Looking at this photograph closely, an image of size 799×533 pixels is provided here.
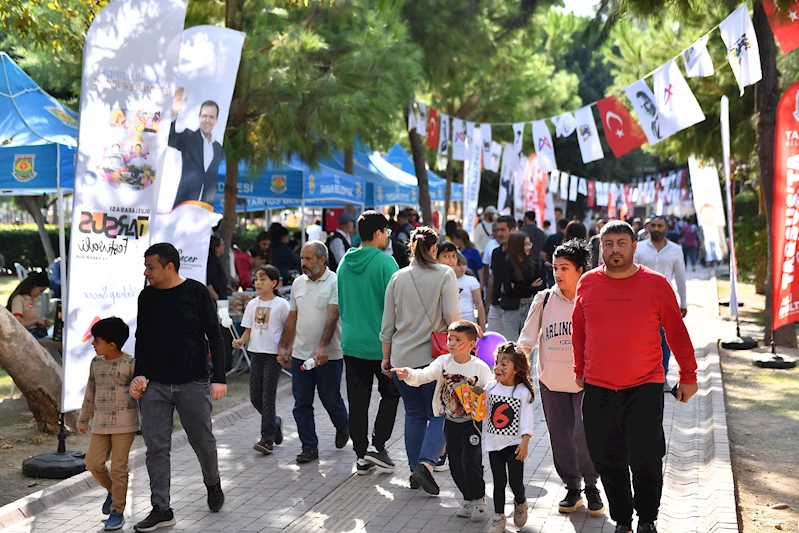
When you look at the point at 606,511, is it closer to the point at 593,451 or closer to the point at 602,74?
the point at 593,451

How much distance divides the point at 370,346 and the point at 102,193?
232 centimetres

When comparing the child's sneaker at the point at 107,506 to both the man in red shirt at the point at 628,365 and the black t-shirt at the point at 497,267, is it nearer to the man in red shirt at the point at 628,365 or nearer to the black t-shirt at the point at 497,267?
the man in red shirt at the point at 628,365

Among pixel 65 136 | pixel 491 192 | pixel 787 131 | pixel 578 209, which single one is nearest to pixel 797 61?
pixel 787 131

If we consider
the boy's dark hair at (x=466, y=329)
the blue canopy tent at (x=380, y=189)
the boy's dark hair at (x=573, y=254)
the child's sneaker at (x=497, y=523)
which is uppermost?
the blue canopy tent at (x=380, y=189)

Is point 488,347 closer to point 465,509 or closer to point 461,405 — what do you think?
point 461,405

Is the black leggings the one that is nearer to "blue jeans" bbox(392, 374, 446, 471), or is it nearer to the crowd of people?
the crowd of people

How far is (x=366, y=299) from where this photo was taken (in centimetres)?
714

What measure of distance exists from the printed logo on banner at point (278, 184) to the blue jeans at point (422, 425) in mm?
10002

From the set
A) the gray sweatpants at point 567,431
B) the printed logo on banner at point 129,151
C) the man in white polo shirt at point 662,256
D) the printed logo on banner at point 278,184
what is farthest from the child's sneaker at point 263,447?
the printed logo on banner at point 278,184

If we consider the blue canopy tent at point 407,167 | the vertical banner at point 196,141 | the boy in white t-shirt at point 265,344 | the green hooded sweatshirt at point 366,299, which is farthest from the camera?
the blue canopy tent at point 407,167

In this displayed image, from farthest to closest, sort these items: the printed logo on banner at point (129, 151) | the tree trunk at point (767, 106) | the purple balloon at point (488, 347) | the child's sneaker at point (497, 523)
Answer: the tree trunk at point (767, 106), the printed logo on banner at point (129, 151), the purple balloon at point (488, 347), the child's sneaker at point (497, 523)

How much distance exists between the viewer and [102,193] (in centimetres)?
725

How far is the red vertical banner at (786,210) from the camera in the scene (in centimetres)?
1032

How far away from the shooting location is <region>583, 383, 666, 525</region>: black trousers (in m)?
5.15
